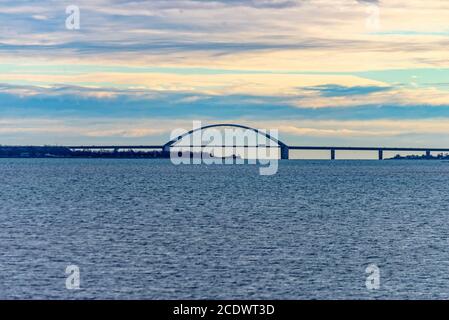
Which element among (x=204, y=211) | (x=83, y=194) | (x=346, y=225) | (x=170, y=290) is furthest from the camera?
(x=83, y=194)

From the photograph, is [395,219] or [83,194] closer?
[395,219]

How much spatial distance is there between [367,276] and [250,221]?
79.4 ft

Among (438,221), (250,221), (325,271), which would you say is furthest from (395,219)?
(325,271)

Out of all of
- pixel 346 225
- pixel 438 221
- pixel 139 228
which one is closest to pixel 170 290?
pixel 139 228

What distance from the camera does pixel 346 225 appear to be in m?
60.8

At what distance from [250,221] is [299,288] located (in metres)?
26.6

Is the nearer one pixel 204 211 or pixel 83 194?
pixel 204 211

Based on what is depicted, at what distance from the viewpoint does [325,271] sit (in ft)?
130

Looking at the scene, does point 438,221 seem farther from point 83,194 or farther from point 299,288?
point 83,194
